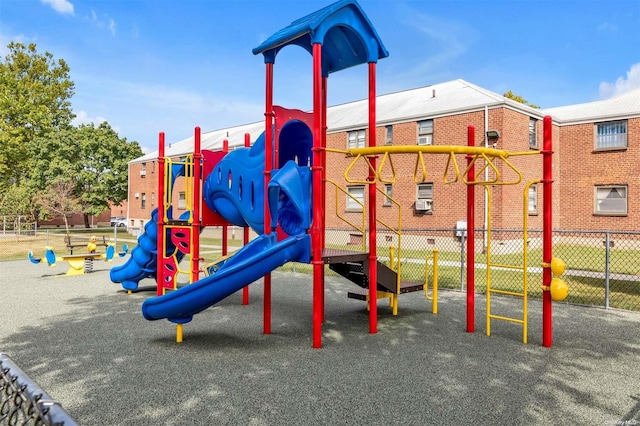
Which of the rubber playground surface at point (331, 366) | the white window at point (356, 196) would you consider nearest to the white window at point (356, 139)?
the white window at point (356, 196)

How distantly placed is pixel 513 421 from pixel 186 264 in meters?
12.9

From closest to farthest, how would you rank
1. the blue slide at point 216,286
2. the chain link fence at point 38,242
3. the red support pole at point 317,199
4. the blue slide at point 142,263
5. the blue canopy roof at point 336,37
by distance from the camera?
the blue slide at point 216,286
the red support pole at point 317,199
the blue canopy roof at point 336,37
the blue slide at point 142,263
the chain link fence at point 38,242

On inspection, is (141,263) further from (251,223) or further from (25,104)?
(25,104)

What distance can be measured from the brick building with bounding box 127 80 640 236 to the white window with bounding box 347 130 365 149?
51 millimetres

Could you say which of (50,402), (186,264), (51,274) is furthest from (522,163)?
(50,402)

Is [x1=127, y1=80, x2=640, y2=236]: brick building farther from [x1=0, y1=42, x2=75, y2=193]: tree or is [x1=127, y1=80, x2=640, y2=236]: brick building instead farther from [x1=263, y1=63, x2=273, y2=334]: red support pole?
[x1=0, y1=42, x2=75, y2=193]: tree

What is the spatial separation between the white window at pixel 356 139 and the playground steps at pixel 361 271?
15009 millimetres

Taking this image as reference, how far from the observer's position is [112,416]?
371 centimetres

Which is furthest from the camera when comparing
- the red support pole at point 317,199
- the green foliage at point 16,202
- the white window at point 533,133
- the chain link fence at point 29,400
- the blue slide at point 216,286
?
the green foliage at point 16,202

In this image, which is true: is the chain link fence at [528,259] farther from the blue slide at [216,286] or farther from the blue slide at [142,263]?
the blue slide at [142,263]

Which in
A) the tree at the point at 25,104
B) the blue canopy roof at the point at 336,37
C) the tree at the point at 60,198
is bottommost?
the tree at the point at 60,198

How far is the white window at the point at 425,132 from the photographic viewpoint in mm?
19875

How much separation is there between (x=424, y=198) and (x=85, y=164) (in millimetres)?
29527

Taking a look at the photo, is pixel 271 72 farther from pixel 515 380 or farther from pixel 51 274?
pixel 51 274
